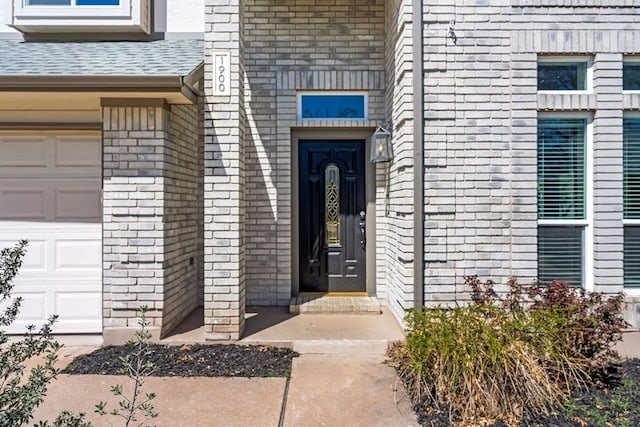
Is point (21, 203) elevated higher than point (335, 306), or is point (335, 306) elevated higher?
point (21, 203)

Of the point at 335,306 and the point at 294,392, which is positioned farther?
the point at 335,306

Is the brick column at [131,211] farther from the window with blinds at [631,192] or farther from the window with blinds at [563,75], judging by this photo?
the window with blinds at [631,192]

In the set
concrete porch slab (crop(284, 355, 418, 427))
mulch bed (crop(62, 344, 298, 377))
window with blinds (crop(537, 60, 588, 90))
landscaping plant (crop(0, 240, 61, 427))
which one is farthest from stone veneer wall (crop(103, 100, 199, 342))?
window with blinds (crop(537, 60, 588, 90))

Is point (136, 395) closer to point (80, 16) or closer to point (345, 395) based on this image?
point (345, 395)

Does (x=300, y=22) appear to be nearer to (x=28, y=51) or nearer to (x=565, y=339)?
(x=28, y=51)

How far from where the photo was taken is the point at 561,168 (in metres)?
4.64

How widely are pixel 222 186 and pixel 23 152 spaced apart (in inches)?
95.4

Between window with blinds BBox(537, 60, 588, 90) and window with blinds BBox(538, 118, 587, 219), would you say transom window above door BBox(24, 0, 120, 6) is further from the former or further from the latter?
window with blinds BBox(538, 118, 587, 219)

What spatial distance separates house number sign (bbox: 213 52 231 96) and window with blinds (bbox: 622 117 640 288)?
441cm

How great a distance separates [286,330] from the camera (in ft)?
15.3

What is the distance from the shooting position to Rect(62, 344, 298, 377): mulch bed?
374 cm

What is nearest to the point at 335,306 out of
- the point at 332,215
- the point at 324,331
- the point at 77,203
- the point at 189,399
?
the point at 324,331

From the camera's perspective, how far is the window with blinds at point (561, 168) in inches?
182

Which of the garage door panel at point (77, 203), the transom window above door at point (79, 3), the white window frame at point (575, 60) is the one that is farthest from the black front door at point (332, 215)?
the transom window above door at point (79, 3)
